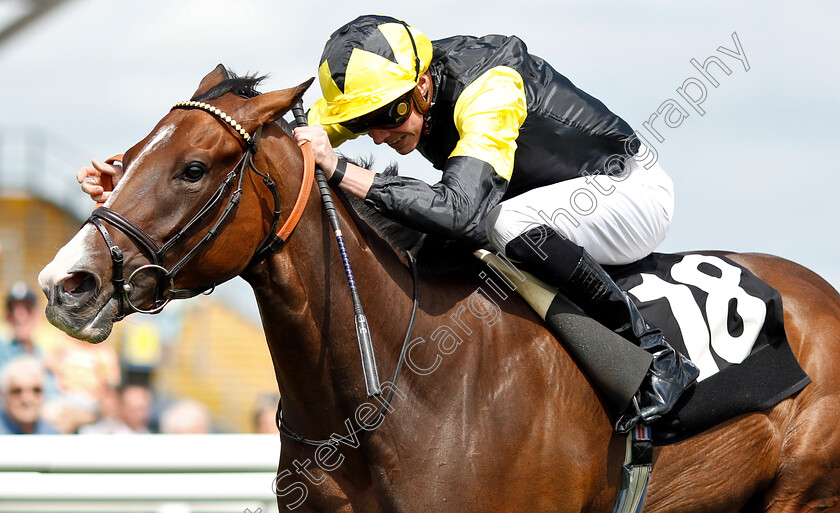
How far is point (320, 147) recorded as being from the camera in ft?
9.62

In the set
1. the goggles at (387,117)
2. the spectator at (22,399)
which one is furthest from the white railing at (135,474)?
the goggles at (387,117)

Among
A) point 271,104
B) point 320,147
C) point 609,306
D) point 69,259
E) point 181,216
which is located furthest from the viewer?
point 609,306

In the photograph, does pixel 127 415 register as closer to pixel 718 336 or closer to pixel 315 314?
pixel 315 314

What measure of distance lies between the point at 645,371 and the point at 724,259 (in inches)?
34.3

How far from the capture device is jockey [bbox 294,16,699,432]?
2.96 metres

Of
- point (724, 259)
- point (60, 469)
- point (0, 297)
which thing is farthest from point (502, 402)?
point (0, 297)

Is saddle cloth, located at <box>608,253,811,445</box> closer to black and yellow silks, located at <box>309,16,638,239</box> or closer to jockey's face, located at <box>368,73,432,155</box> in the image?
black and yellow silks, located at <box>309,16,638,239</box>

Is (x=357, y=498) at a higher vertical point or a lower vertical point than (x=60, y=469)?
higher

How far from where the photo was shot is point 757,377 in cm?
344

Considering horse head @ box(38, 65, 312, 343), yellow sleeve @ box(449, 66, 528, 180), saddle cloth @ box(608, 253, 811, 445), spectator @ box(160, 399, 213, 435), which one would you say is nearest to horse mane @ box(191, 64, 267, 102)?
horse head @ box(38, 65, 312, 343)

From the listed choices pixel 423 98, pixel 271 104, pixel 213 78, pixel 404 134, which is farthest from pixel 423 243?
pixel 213 78

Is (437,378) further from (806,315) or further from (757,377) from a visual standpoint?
(806,315)

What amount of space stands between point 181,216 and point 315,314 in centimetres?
49

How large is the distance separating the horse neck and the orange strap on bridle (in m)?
0.03
